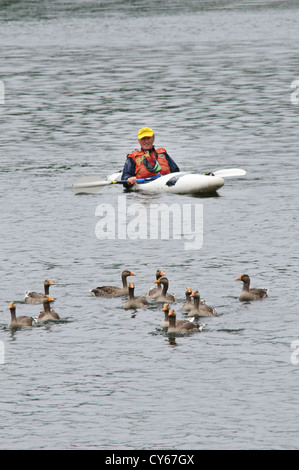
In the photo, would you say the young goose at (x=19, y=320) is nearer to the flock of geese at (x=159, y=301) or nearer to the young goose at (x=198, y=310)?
the flock of geese at (x=159, y=301)

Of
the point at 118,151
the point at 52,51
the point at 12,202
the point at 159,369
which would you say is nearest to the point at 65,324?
the point at 159,369

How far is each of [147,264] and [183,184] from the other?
7.55 m

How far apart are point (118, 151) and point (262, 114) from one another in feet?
34.0

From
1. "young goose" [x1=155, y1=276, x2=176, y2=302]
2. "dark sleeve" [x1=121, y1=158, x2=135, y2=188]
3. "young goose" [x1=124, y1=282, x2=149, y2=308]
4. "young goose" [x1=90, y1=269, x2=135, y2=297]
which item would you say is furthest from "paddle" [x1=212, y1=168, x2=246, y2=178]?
"young goose" [x1=124, y1=282, x2=149, y2=308]

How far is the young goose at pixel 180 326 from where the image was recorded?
1859cm

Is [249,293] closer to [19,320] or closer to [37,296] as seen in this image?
[37,296]

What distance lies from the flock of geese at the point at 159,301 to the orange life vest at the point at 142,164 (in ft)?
31.3

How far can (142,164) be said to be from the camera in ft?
103

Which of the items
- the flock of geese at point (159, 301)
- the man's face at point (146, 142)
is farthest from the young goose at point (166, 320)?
the man's face at point (146, 142)

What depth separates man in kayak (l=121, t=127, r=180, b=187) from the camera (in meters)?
30.8

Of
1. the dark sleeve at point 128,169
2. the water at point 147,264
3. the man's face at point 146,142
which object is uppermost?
the man's face at point 146,142

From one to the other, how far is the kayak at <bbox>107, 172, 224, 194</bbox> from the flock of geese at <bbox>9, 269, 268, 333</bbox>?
940 centimetres

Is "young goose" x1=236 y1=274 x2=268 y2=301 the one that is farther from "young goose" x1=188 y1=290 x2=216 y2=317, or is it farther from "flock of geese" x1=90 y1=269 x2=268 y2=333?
"young goose" x1=188 y1=290 x2=216 y2=317

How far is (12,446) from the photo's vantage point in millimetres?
14906
